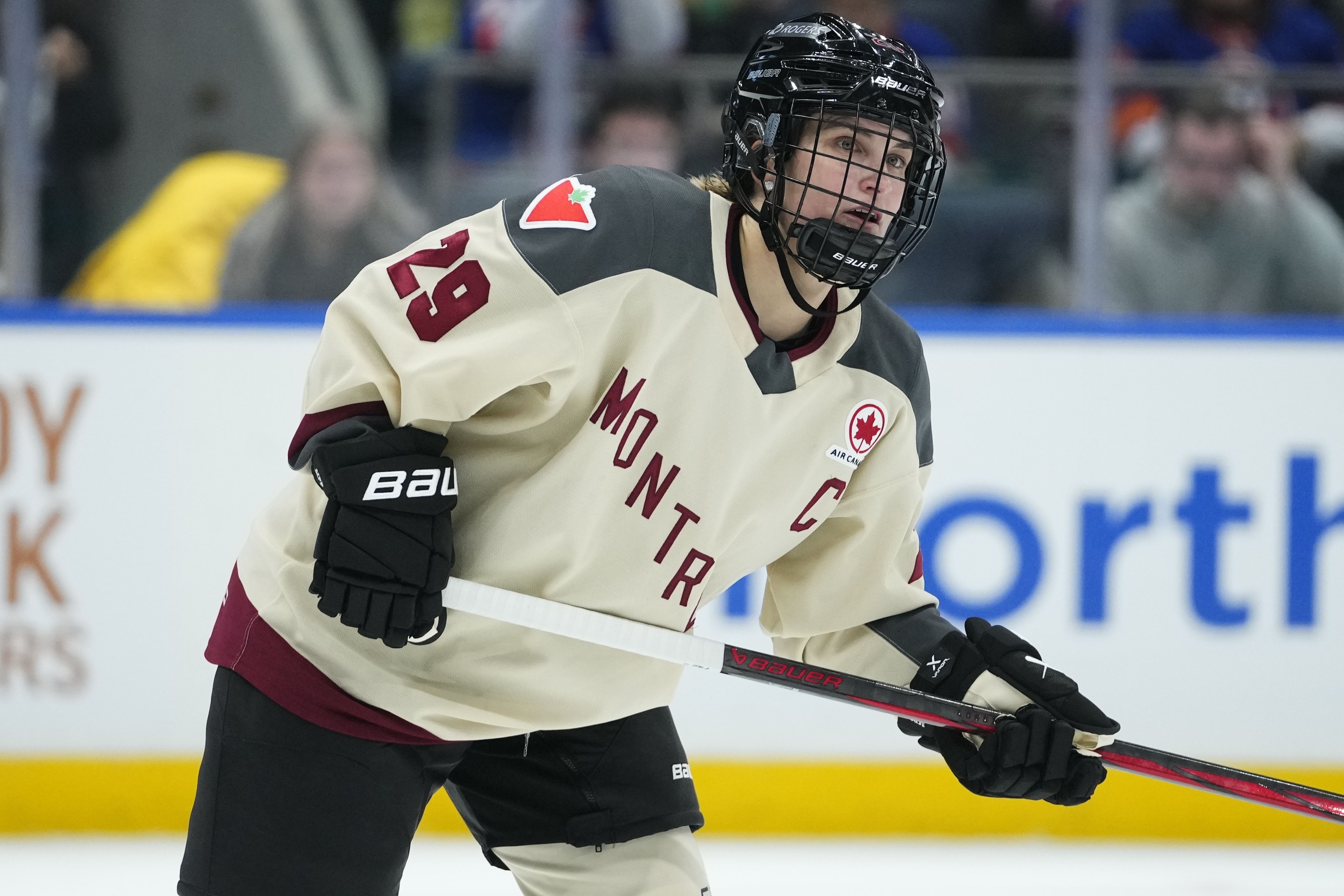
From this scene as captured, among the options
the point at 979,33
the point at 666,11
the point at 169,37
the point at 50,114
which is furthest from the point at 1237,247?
the point at 50,114

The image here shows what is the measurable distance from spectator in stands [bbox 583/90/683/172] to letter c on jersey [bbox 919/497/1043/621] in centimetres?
107

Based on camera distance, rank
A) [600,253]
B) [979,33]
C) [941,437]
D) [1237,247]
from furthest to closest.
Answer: [979,33] < [1237,247] < [941,437] < [600,253]

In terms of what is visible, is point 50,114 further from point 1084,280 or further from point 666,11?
point 1084,280

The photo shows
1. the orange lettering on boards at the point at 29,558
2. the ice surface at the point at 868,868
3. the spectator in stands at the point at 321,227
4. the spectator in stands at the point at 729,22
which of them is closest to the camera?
the ice surface at the point at 868,868

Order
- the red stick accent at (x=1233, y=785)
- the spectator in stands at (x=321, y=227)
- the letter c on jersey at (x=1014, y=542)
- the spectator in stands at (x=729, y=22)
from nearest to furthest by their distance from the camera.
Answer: the red stick accent at (x=1233, y=785) < the letter c on jersey at (x=1014, y=542) < the spectator in stands at (x=321, y=227) < the spectator in stands at (x=729, y=22)

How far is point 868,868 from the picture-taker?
3.39 metres

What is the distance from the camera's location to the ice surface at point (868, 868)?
3197 mm

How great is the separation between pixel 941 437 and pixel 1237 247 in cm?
94

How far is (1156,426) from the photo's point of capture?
3.63 m

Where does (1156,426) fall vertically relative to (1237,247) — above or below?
below

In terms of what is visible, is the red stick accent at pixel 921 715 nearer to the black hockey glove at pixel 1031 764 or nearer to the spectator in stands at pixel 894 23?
the black hockey glove at pixel 1031 764

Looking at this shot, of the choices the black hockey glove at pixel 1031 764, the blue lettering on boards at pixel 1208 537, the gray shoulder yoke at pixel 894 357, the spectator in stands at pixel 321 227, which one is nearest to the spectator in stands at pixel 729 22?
the spectator in stands at pixel 321 227

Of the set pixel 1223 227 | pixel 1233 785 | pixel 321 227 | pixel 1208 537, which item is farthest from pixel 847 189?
pixel 1223 227

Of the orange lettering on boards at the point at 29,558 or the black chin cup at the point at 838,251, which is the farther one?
the orange lettering on boards at the point at 29,558
